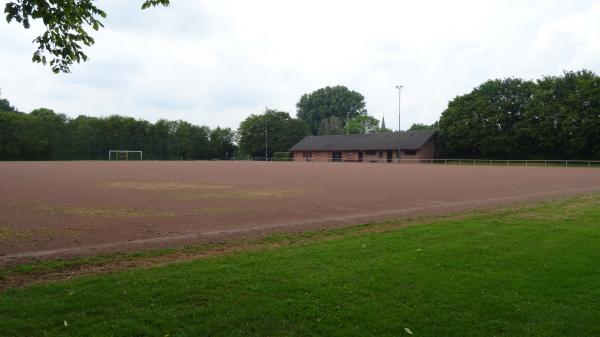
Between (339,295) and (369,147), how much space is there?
75087 millimetres

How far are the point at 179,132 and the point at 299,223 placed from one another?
3721 inches

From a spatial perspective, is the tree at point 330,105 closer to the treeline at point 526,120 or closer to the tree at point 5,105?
the treeline at point 526,120

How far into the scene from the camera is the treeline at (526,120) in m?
56.0

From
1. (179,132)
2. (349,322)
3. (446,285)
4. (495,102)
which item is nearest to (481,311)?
(446,285)

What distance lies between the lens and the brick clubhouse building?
→ 73188 millimetres

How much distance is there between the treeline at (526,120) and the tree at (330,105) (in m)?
59.3

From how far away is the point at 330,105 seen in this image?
133 meters

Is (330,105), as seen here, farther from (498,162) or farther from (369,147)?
(498,162)

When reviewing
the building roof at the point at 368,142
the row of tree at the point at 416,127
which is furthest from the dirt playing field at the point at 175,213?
the building roof at the point at 368,142

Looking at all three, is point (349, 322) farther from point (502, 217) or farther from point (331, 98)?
point (331, 98)

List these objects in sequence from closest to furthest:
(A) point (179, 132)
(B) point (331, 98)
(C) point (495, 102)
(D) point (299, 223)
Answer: (D) point (299, 223) < (C) point (495, 102) < (A) point (179, 132) < (B) point (331, 98)

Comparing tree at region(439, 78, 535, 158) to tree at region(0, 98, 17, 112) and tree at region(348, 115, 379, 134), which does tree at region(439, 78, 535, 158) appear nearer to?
tree at region(348, 115, 379, 134)

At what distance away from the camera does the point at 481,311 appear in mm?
4547

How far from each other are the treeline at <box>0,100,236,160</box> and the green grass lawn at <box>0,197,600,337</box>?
3351 inches
